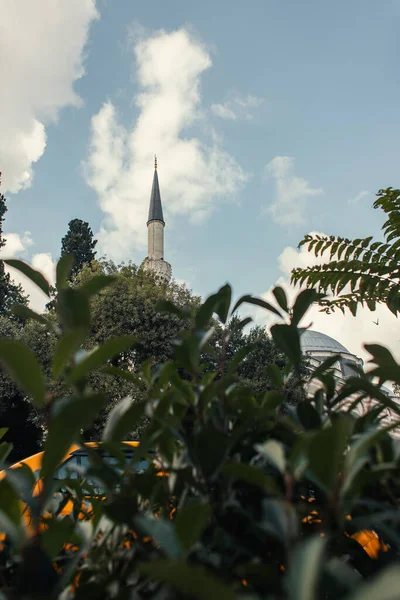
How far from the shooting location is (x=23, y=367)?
0.58 meters

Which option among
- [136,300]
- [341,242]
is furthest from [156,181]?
[341,242]

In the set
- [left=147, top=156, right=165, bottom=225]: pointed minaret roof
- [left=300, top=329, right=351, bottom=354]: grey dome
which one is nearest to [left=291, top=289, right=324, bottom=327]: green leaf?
[left=300, top=329, right=351, bottom=354]: grey dome

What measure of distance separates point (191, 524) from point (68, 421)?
0.58 feet

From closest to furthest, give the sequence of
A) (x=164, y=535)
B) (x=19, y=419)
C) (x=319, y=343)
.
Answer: (x=164, y=535)
(x=19, y=419)
(x=319, y=343)

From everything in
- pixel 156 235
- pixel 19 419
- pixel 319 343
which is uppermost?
pixel 156 235

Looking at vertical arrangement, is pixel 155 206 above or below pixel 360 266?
above

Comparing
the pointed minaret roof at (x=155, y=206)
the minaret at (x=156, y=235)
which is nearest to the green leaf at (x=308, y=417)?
the minaret at (x=156, y=235)

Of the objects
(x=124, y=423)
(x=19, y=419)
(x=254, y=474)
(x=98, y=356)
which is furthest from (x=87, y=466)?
(x=19, y=419)

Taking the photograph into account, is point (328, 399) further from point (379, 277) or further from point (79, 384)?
point (379, 277)

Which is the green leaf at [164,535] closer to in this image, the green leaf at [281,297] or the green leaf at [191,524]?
the green leaf at [191,524]

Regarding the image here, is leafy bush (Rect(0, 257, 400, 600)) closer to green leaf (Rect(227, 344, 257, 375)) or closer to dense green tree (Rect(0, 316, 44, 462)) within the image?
green leaf (Rect(227, 344, 257, 375))

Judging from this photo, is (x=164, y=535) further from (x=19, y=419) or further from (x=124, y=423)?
(x=19, y=419)

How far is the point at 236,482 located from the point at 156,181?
177 ft

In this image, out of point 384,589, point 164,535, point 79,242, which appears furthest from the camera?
point 79,242
